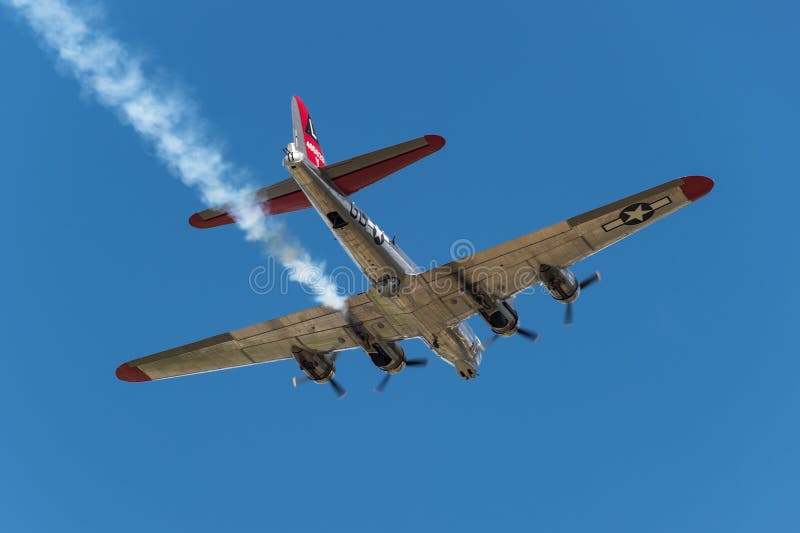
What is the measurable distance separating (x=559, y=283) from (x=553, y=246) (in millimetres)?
1147

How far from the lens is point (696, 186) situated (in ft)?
75.7

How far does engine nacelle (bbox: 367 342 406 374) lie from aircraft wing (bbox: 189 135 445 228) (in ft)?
17.5

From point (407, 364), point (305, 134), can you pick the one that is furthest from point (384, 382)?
point (305, 134)

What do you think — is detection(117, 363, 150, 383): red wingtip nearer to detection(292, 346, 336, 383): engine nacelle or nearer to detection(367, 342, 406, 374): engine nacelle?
detection(292, 346, 336, 383): engine nacelle

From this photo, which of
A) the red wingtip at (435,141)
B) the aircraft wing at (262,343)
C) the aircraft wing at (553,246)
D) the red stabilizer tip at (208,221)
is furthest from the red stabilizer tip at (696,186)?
the red stabilizer tip at (208,221)

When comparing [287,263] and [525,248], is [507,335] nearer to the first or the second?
[525,248]

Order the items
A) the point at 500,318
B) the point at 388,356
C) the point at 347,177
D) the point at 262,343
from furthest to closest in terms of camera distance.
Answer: the point at 262,343, the point at 388,356, the point at 500,318, the point at 347,177

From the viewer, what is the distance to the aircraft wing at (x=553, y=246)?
23.5m

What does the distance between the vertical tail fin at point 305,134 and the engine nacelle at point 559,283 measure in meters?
7.43

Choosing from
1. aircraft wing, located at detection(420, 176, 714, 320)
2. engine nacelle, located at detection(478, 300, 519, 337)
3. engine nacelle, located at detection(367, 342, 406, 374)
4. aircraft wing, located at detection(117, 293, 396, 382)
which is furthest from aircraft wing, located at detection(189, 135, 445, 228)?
engine nacelle, located at detection(367, 342, 406, 374)

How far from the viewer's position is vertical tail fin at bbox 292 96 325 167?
26516 mm

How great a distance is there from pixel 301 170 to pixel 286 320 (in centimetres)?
583

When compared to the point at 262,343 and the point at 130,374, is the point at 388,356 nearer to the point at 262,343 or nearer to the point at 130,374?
the point at 262,343

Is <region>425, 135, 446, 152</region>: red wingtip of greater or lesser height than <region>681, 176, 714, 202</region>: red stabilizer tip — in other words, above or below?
above
